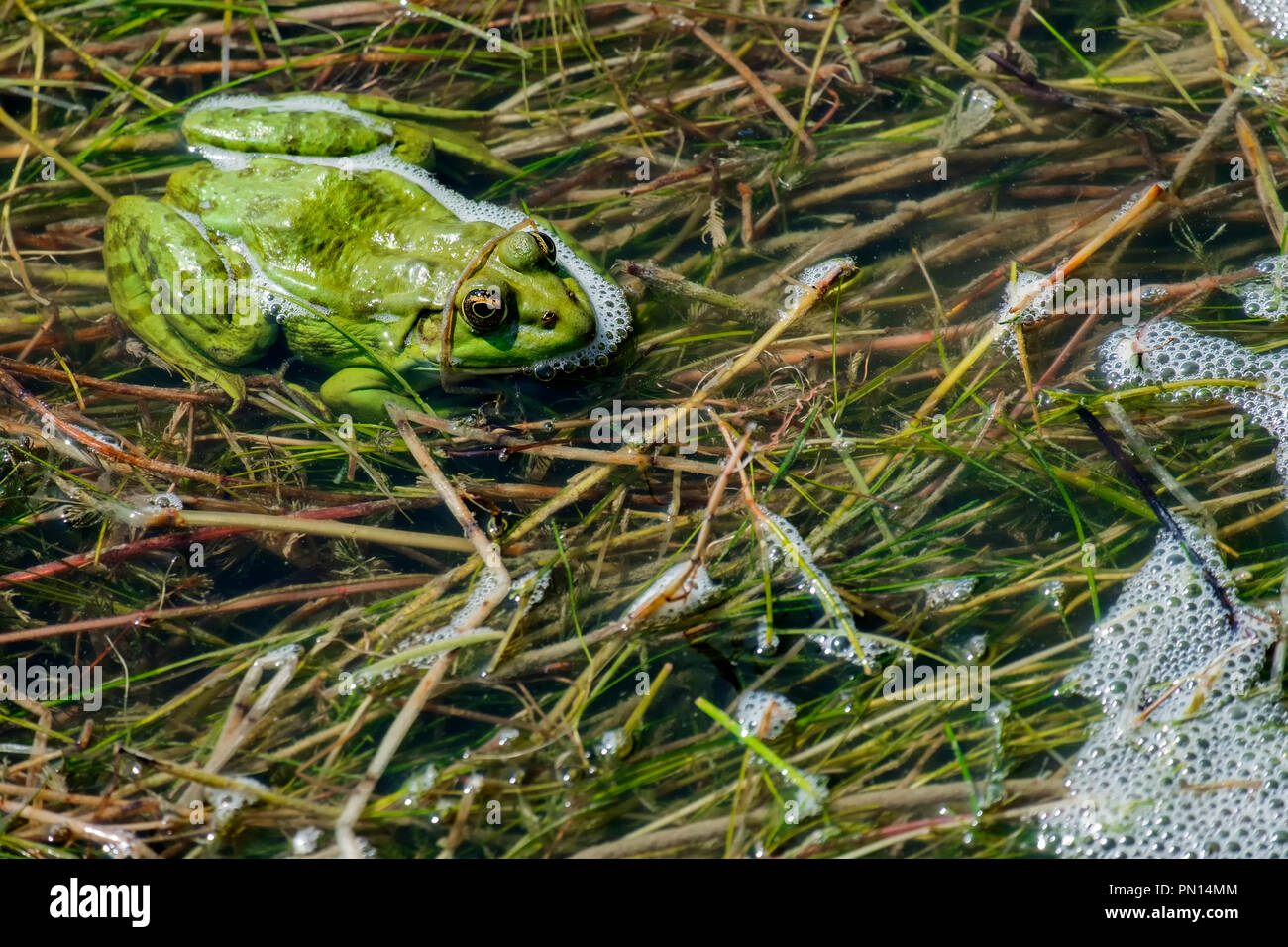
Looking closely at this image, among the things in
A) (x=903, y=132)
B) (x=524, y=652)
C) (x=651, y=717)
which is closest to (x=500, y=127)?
(x=903, y=132)

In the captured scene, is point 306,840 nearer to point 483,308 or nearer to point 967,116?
point 483,308

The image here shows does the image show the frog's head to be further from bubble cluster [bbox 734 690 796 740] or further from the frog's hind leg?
bubble cluster [bbox 734 690 796 740]

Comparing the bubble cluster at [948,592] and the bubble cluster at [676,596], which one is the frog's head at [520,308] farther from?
the bubble cluster at [948,592]

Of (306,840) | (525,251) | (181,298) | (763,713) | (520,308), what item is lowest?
(306,840)

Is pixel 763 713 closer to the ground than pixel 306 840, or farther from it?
farther from it

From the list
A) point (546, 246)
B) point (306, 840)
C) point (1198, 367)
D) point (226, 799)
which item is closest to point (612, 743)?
point (306, 840)

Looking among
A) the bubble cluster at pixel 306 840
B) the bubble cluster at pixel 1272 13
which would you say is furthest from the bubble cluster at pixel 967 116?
the bubble cluster at pixel 306 840
